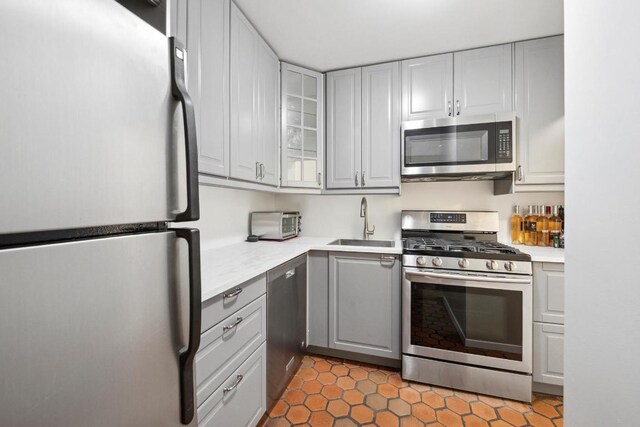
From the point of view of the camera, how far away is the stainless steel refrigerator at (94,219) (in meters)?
0.36

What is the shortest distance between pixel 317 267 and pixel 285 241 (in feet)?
1.33

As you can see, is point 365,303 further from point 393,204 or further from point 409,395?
point 393,204

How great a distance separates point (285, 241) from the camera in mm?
2258

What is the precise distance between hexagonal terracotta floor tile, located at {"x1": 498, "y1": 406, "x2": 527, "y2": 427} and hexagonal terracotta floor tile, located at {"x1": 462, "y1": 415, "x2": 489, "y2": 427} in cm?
14

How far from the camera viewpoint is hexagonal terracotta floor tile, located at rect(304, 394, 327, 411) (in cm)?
154

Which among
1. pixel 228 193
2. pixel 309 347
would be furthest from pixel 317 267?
pixel 228 193

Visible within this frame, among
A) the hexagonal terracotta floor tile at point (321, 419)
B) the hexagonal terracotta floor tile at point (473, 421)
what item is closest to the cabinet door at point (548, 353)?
the hexagonal terracotta floor tile at point (473, 421)

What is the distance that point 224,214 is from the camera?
1.96 m

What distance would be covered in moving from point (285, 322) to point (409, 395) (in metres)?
0.94

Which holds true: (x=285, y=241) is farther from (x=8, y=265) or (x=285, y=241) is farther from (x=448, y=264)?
(x=8, y=265)

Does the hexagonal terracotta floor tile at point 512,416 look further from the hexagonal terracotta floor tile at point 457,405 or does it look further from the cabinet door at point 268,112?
the cabinet door at point 268,112

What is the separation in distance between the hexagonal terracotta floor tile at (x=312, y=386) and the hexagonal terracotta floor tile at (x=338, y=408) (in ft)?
0.47

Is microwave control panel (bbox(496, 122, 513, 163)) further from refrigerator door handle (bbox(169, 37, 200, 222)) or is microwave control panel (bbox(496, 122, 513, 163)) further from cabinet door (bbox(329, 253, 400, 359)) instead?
refrigerator door handle (bbox(169, 37, 200, 222))

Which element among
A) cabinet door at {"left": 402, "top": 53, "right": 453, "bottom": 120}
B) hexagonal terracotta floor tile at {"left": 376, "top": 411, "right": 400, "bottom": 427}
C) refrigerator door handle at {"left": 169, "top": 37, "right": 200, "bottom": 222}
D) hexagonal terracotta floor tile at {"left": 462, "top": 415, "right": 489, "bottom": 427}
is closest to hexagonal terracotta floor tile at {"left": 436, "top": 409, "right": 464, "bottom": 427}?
hexagonal terracotta floor tile at {"left": 462, "top": 415, "right": 489, "bottom": 427}
